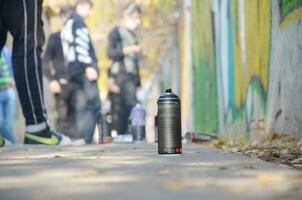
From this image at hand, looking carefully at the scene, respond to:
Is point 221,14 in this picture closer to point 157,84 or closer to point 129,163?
point 129,163

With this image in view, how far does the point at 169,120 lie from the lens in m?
6.58

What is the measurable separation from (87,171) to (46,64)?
35.6 ft

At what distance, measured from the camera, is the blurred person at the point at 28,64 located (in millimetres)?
10320

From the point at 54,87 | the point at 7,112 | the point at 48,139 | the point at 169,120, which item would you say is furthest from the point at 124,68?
the point at 169,120

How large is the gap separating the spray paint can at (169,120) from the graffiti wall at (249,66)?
1.50 meters

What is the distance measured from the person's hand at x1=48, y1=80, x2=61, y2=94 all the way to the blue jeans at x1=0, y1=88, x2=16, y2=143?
2663 mm

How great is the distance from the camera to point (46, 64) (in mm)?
15570

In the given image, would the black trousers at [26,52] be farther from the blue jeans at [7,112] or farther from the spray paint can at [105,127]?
the blue jeans at [7,112]

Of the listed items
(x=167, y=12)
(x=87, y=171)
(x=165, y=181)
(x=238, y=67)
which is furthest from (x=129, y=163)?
(x=167, y=12)

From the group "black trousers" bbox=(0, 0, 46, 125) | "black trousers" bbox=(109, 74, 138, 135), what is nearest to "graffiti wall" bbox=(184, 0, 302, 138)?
"black trousers" bbox=(109, 74, 138, 135)

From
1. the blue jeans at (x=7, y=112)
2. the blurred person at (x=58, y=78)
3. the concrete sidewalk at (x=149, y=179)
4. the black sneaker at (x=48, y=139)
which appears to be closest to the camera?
the concrete sidewalk at (x=149, y=179)

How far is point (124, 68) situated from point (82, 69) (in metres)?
2.34

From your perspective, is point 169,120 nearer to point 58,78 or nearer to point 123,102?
point 58,78

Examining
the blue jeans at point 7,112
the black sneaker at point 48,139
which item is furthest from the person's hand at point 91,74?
the black sneaker at point 48,139
